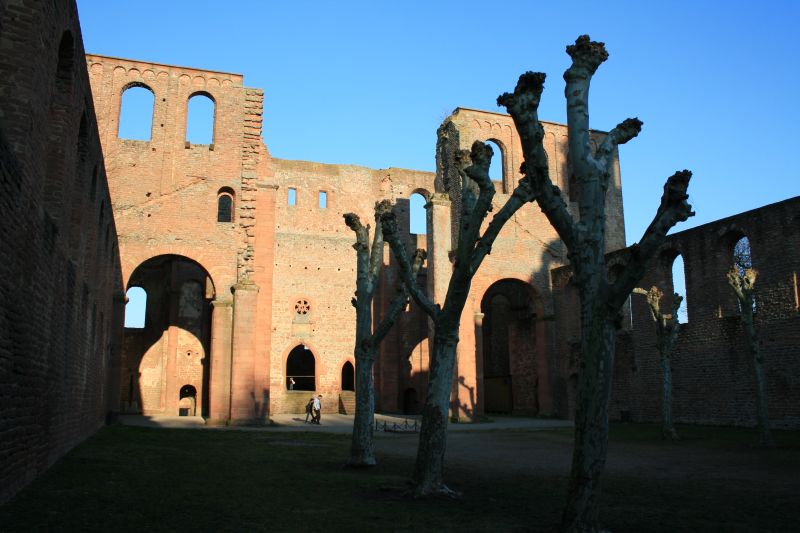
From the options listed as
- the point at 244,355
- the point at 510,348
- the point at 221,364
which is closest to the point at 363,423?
the point at 244,355

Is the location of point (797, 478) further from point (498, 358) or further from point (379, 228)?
point (498, 358)

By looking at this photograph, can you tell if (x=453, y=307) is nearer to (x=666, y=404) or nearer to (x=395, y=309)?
(x=395, y=309)

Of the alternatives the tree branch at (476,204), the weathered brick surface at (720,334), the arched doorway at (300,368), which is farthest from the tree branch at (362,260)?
the arched doorway at (300,368)

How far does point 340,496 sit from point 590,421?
356cm

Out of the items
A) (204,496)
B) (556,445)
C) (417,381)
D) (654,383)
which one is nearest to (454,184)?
(417,381)

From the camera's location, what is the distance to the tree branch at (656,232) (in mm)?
6109

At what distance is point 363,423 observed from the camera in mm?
11195

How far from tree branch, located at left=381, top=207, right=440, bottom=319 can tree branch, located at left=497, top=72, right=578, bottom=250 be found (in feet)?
9.88

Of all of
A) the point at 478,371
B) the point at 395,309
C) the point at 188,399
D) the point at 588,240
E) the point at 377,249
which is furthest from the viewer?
the point at 188,399

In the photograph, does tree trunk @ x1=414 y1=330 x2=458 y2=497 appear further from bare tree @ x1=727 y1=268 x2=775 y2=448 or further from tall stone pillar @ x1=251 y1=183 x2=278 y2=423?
tall stone pillar @ x1=251 y1=183 x2=278 y2=423

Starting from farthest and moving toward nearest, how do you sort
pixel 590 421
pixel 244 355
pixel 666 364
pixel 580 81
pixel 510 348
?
pixel 510 348 < pixel 244 355 < pixel 666 364 < pixel 580 81 < pixel 590 421

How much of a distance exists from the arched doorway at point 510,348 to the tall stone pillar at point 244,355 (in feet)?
34.7

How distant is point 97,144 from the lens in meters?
14.9

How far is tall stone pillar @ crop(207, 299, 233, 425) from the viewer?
74.9 feet
